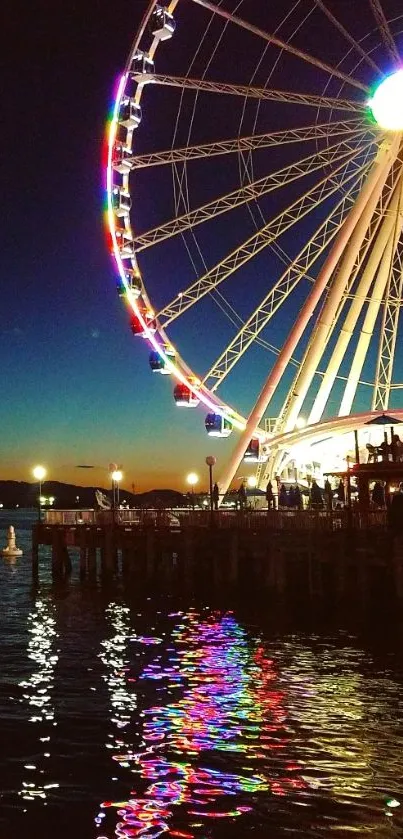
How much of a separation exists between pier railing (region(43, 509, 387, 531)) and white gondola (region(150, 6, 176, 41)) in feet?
57.9

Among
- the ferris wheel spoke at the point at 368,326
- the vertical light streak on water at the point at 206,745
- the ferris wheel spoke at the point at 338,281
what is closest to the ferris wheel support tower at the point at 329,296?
the ferris wheel spoke at the point at 338,281

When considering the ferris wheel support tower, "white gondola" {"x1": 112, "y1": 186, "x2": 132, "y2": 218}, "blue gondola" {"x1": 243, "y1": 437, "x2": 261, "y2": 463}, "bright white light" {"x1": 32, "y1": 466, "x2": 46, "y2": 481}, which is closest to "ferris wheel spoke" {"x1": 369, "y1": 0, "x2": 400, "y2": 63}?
the ferris wheel support tower

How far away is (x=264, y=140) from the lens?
101 feet

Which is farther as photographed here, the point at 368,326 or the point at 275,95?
the point at 368,326

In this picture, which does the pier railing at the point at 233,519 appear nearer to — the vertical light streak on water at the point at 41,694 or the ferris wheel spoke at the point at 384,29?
the vertical light streak on water at the point at 41,694

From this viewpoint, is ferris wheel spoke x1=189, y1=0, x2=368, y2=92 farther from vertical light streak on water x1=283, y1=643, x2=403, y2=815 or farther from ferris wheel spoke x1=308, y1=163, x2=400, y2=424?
vertical light streak on water x1=283, y1=643, x2=403, y2=815

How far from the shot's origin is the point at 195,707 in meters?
15.4

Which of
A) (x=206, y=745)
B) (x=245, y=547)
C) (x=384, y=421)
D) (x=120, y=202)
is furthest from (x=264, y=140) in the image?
(x=206, y=745)

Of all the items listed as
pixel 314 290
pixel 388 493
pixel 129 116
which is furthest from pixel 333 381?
pixel 129 116

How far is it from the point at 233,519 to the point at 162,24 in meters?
18.2

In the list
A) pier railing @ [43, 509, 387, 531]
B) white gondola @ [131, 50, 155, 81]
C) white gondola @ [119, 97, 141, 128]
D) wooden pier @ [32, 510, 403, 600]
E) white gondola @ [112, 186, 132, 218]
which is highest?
white gondola @ [131, 50, 155, 81]

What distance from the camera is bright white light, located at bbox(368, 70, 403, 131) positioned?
27.8 m

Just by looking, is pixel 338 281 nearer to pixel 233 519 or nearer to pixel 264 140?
pixel 264 140

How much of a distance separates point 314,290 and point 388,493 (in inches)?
334
